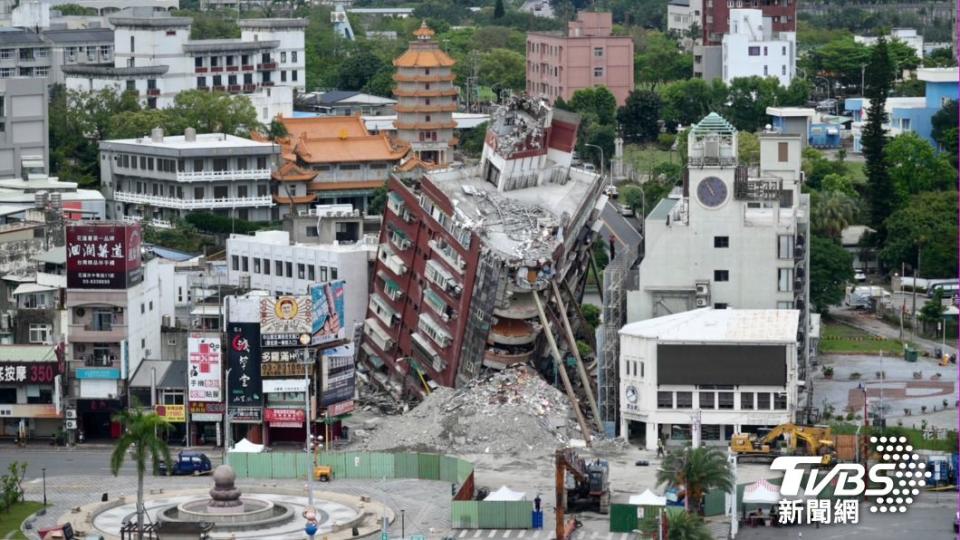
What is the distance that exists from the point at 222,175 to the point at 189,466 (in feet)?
196

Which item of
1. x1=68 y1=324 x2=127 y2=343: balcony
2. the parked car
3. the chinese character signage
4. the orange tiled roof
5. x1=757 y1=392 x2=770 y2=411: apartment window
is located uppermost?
x1=68 y1=324 x2=127 y2=343: balcony

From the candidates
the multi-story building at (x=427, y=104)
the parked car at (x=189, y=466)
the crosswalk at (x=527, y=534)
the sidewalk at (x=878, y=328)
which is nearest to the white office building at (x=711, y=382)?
the crosswalk at (x=527, y=534)

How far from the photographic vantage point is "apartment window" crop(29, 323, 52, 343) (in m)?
125

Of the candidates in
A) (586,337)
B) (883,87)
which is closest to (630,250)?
(586,337)

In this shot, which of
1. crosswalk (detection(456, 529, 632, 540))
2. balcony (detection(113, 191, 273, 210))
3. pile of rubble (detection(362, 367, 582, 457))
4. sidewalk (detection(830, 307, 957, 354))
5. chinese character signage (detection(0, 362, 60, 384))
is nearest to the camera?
crosswalk (detection(456, 529, 632, 540))

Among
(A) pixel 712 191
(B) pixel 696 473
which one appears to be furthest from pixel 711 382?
(B) pixel 696 473

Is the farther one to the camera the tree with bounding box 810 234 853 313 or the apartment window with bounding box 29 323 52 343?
the tree with bounding box 810 234 853 313

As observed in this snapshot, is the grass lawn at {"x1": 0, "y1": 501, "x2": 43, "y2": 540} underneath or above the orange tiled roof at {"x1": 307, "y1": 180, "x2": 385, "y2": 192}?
underneath

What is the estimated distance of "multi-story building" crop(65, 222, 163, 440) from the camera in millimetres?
120062

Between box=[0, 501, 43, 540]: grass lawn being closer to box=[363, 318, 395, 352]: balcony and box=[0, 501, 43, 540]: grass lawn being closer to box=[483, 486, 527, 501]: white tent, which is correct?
box=[483, 486, 527, 501]: white tent

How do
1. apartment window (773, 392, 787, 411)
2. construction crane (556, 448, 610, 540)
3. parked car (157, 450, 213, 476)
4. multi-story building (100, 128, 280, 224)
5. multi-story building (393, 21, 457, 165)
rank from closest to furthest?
construction crane (556, 448, 610, 540) → parked car (157, 450, 213, 476) → apartment window (773, 392, 787, 411) → multi-story building (100, 128, 280, 224) → multi-story building (393, 21, 457, 165)

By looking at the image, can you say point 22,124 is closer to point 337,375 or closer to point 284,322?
point 337,375

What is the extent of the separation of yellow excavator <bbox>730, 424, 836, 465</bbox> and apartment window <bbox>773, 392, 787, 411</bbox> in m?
0.89

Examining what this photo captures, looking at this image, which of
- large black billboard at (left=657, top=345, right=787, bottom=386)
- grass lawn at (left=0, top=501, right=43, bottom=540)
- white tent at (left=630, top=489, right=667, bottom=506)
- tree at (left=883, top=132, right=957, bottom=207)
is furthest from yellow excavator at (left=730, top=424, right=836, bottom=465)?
tree at (left=883, top=132, right=957, bottom=207)
